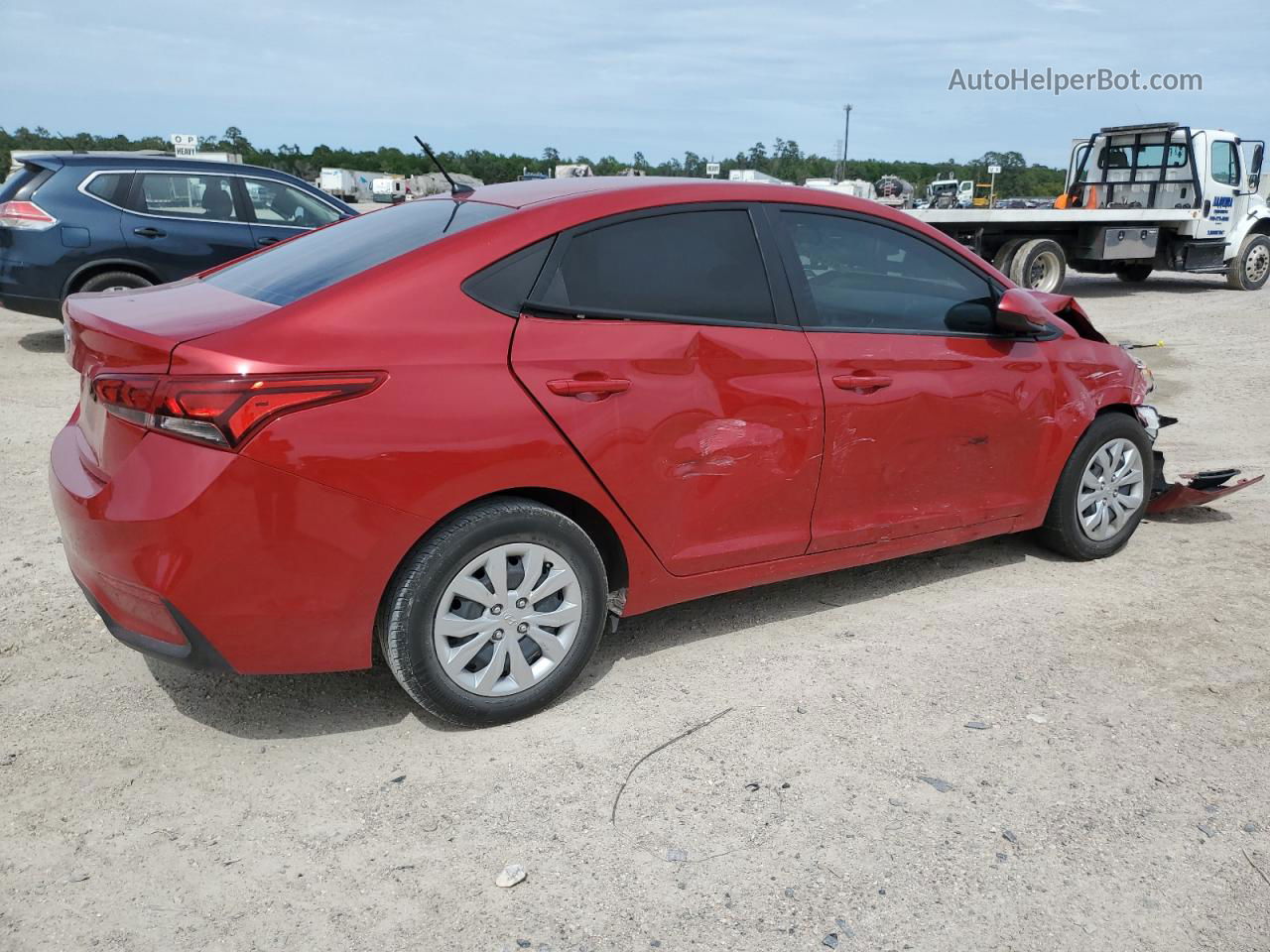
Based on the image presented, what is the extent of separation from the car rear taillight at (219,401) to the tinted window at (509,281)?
55cm

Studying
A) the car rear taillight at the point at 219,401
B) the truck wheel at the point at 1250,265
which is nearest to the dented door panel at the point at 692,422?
the car rear taillight at the point at 219,401

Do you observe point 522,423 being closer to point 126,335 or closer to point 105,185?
point 126,335

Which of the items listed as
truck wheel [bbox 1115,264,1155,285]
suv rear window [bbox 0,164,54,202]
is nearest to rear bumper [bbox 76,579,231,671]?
suv rear window [bbox 0,164,54,202]

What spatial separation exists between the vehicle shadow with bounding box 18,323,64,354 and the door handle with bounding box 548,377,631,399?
8.55 m

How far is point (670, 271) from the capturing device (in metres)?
3.56

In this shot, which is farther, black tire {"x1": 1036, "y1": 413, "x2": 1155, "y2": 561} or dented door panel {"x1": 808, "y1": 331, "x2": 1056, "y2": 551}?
black tire {"x1": 1036, "y1": 413, "x2": 1155, "y2": 561}

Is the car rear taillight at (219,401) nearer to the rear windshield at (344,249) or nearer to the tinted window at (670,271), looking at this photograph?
the rear windshield at (344,249)

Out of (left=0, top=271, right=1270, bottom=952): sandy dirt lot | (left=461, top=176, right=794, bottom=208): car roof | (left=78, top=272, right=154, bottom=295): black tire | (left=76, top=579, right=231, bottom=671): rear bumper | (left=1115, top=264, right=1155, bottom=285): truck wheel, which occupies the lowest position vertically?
(left=0, top=271, right=1270, bottom=952): sandy dirt lot

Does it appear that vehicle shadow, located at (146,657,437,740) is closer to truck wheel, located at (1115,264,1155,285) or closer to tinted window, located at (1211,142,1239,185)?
tinted window, located at (1211,142,1239,185)

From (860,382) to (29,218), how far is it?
8014 mm

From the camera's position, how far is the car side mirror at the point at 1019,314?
13.9 ft

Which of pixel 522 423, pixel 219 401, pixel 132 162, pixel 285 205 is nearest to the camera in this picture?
pixel 219 401

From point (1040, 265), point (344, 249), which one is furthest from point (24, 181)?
point (1040, 265)

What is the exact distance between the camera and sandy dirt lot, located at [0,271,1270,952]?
2.53 meters
